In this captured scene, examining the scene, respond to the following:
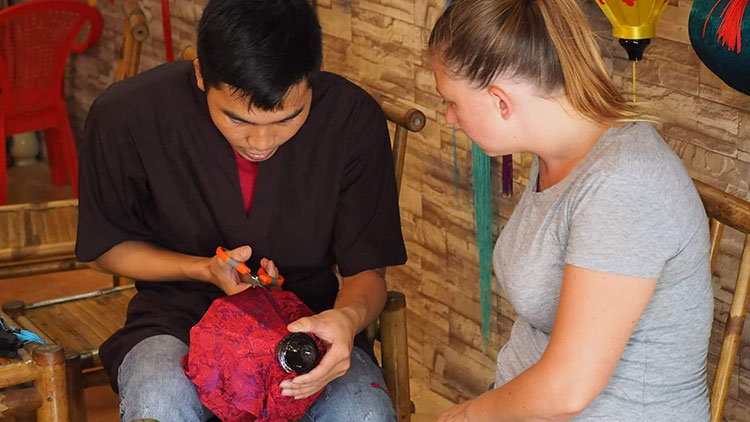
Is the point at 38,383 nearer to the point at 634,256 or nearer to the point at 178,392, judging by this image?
the point at 178,392

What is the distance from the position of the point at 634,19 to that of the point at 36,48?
267 cm

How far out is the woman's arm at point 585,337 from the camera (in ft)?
4.09

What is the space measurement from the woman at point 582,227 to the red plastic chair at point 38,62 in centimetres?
260

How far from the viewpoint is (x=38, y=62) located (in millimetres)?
3789

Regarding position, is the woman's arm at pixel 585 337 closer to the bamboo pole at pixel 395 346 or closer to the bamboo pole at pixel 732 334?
the bamboo pole at pixel 732 334

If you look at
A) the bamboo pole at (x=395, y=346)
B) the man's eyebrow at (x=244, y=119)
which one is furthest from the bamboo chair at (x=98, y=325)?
the man's eyebrow at (x=244, y=119)

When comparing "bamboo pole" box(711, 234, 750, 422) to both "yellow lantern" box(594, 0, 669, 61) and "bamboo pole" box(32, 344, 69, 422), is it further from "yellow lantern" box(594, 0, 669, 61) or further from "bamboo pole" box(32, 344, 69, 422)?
"bamboo pole" box(32, 344, 69, 422)

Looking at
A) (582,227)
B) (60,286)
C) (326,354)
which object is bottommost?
(60,286)

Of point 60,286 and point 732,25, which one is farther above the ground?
point 732,25

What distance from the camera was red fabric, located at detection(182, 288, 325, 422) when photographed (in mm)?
1540

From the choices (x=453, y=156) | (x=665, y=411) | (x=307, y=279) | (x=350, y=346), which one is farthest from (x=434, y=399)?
(x=665, y=411)

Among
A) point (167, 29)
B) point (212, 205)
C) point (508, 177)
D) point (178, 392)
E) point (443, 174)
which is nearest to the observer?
point (178, 392)

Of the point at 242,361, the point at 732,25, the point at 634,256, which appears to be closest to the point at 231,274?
the point at 242,361

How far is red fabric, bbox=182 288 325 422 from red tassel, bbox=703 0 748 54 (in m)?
0.73
